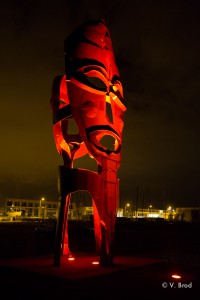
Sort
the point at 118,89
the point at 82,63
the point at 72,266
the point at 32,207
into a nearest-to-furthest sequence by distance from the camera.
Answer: the point at 72,266
the point at 82,63
the point at 118,89
the point at 32,207

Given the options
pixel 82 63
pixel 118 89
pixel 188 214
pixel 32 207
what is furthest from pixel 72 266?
pixel 32 207

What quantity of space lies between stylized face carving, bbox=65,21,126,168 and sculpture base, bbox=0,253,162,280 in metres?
3.84

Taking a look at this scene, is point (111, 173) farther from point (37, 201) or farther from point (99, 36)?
point (37, 201)

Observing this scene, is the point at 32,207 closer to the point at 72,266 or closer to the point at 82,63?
the point at 72,266

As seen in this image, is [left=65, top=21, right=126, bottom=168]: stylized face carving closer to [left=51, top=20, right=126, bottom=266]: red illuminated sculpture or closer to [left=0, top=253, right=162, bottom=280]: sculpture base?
[left=51, top=20, right=126, bottom=266]: red illuminated sculpture

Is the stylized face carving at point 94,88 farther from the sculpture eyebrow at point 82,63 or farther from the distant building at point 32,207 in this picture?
the distant building at point 32,207

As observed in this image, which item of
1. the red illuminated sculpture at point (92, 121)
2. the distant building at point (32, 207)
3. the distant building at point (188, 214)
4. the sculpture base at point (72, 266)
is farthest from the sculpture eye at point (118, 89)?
the distant building at point (32, 207)

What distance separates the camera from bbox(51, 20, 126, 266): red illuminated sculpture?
40.9 feet

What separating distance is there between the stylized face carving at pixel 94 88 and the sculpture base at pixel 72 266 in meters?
3.84

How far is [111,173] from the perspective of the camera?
13375 millimetres

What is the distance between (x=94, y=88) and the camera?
521 inches

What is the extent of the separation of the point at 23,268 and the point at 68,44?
27.7 feet

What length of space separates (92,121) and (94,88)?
1296 mm

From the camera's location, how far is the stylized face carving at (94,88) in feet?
42.2
